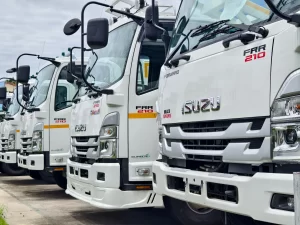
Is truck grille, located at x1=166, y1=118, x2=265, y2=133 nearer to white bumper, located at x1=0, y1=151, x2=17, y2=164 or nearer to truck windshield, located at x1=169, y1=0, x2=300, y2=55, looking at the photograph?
truck windshield, located at x1=169, y1=0, x2=300, y2=55

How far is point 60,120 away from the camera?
30.0 feet

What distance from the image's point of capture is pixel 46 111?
363 inches

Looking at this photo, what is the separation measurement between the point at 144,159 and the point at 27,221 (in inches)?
87.0

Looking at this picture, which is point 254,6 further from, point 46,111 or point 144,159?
point 46,111

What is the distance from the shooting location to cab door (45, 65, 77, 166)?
9047 mm

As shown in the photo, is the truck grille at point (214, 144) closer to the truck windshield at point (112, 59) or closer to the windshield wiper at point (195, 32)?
the windshield wiper at point (195, 32)

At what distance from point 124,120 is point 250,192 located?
8.61 ft

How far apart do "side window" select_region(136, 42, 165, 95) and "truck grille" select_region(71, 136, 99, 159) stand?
0.87m

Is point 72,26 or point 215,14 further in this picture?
point 72,26

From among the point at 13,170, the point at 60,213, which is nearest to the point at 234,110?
the point at 60,213

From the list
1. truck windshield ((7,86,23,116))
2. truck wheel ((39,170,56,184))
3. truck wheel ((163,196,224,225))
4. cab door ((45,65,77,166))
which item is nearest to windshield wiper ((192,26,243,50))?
truck wheel ((163,196,224,225))

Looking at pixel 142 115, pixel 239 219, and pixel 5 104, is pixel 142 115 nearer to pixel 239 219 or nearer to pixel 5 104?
pixel 239 219

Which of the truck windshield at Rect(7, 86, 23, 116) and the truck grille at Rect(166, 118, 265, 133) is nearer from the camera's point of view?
the truck grille at Rect(166, 118, 265, 133)

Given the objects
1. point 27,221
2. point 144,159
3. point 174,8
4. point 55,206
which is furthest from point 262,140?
point 55,206
